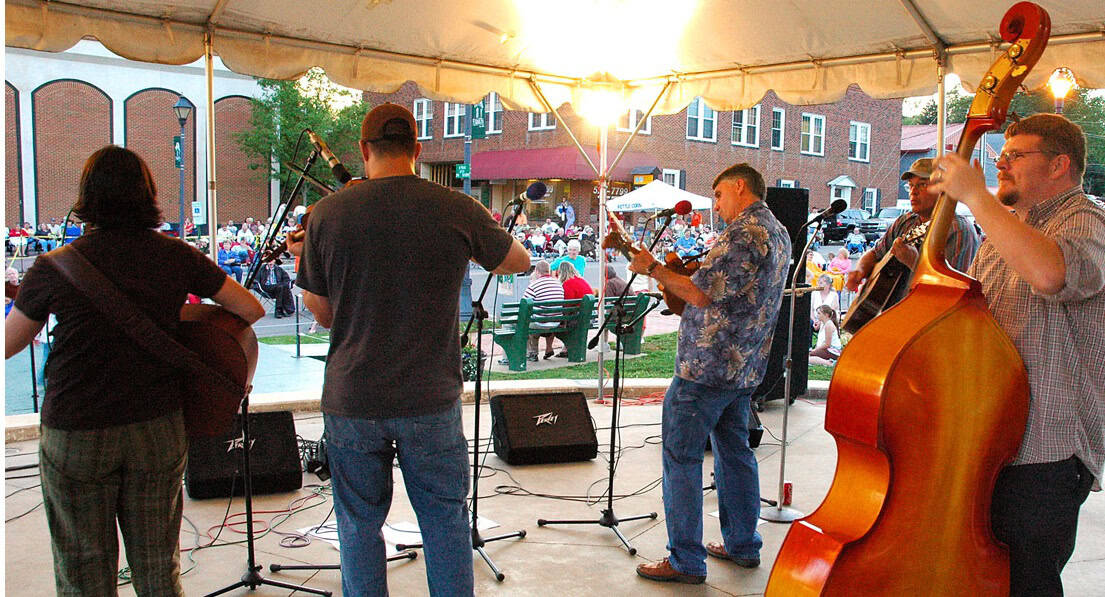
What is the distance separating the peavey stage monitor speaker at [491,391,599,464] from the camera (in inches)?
221

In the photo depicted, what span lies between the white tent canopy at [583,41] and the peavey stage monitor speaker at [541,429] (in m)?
2.25

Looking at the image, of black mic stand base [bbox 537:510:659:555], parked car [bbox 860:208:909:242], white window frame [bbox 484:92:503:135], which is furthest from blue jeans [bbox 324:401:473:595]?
parked car [bbox 860:208:909:242]

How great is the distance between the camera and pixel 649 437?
6.41m

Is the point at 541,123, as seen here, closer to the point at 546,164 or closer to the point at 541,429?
the point at 546,164

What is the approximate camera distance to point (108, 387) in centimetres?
240

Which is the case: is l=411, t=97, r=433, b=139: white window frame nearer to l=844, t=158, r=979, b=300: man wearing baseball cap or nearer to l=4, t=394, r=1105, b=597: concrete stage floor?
l=4, t=394, r=1105, b=597: concrete stage floor

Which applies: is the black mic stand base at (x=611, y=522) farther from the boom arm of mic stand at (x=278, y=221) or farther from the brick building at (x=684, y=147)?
the brick building at (x=684, y=147)

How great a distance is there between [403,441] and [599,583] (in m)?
1.64

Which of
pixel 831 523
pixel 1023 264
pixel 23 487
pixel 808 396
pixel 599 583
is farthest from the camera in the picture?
pixel 808 396

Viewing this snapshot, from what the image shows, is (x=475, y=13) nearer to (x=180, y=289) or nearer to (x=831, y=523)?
(x=180, y=289)

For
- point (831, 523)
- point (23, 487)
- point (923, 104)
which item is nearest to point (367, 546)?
point (831, 523)

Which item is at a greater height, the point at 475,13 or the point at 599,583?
the point at 475,13

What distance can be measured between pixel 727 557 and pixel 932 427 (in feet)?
7.12

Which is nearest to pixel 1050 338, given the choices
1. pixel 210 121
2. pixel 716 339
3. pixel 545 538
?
pixel 716 339
